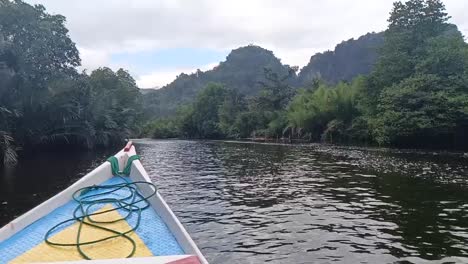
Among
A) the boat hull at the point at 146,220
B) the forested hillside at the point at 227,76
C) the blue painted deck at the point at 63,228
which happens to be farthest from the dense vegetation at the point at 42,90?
the forested hillside at the point at 227,76

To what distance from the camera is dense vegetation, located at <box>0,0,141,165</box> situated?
30.8 meters

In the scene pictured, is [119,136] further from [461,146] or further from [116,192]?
[116,192]

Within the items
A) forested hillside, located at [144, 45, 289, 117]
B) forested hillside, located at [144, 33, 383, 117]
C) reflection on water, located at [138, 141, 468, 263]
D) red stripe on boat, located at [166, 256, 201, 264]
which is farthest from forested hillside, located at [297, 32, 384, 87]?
red stripe on boat, located at [166, 256, 201, 264]

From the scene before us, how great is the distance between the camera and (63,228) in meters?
5.04

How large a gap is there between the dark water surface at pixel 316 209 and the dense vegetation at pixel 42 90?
13998 mm

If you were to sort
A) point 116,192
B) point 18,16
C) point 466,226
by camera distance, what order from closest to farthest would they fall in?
1. point 116,192
2. point 466,226
3. point 18,16

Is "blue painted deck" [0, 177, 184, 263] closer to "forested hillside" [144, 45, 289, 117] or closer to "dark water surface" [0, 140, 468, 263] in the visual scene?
"dark water surface" [0, 140, 468, 263]

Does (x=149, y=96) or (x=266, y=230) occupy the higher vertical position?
(x=149, y=96)

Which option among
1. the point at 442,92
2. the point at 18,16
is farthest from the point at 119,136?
the point at 442,92

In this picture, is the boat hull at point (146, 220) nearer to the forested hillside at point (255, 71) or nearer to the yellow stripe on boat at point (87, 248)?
the yellow stripe on boat at point (87, 248)

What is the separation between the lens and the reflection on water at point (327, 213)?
7.46m

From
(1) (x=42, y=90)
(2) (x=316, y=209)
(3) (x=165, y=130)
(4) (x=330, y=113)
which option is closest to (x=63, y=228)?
(2) (x=316, y=209)

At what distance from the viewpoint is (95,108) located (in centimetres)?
4481

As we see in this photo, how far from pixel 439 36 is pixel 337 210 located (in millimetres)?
31092
